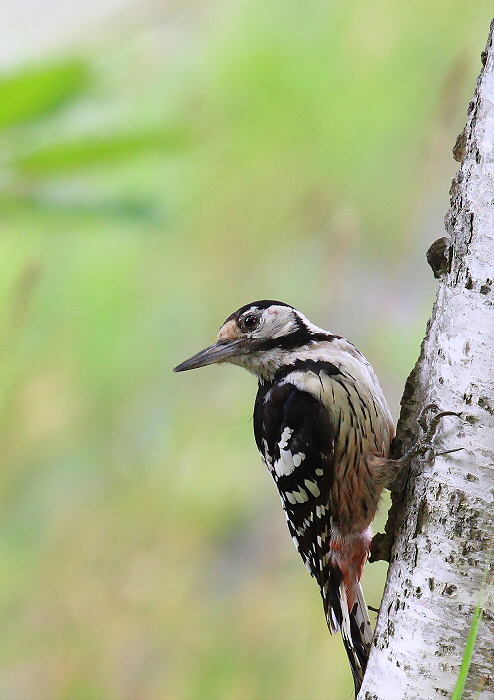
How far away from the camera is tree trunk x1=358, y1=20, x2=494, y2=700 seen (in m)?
1.06

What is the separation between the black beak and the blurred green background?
0.35 meters

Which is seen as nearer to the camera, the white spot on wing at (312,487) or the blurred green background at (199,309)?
the white spot on wing at (312,487)

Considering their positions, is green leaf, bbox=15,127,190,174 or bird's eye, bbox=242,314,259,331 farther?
bird's eye, bbox=242,314,259,331

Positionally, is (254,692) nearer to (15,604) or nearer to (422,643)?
(15,604)

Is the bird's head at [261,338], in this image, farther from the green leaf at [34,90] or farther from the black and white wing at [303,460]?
the green leaf at [34,90]

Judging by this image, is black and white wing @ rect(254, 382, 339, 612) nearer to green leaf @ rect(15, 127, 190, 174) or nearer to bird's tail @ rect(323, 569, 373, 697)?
bird's tail @ rect(323, 569, 373, 697)

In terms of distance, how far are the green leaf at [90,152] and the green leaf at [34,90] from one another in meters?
0.09

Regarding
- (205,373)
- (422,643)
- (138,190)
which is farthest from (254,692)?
(138,190)

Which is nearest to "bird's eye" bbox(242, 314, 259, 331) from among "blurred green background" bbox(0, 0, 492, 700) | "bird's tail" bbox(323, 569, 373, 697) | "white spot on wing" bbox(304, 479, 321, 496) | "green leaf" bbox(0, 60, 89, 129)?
"blurred green background" bbox(0, 0, 492, 700)

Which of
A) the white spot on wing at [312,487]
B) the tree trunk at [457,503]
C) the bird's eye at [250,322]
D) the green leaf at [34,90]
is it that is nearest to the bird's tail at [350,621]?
the white spot on wing at [312,487]

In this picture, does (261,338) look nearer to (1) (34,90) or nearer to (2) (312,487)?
(2) (312,487)

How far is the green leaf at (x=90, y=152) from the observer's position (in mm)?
1086

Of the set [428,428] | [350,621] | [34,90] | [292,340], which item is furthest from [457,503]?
[34,90]

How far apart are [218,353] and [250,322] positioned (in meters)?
0.12
